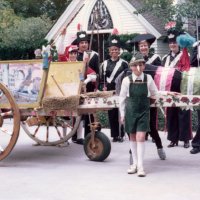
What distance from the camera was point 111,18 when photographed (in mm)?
20250

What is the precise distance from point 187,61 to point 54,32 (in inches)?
574

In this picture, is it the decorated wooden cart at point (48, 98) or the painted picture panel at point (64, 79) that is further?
the painted picture panel at point (64, 79)

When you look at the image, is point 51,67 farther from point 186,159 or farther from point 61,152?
point 186,159

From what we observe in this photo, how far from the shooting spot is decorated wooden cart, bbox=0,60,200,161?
762 centimetres

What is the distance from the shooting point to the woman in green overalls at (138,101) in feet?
23.0

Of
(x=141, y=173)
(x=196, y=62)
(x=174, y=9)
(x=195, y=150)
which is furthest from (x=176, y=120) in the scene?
(x=174, y=9)

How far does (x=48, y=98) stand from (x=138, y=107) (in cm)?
140

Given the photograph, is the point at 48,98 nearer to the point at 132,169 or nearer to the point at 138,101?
the point at 138,101

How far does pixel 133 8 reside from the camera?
63.7 feet

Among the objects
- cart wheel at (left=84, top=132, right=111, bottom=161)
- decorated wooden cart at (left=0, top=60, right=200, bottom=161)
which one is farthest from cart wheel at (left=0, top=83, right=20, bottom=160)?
cart wheel at (left=84, top=132, right=111, bottom=161)

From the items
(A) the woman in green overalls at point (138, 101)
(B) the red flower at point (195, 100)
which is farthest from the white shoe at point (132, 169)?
(B) the red flower at point (195, 100)

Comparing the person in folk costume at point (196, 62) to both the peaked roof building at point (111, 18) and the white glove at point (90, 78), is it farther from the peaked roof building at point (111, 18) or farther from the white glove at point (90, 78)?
the peaked roof building at point (111, 18)

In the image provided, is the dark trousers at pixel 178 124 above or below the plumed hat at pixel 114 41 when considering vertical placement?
below

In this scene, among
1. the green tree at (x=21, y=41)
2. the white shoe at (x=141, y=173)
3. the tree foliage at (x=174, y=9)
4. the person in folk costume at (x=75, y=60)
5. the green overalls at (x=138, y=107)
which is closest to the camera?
the white shoe at (x=141, y=173)
